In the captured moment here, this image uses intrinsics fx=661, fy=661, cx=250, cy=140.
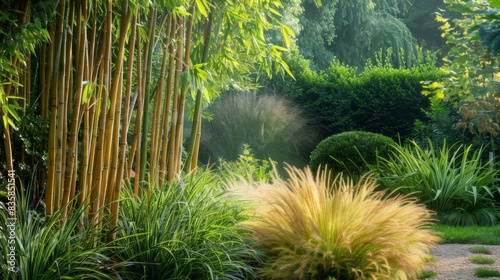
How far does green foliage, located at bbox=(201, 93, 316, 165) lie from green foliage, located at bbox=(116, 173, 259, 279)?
7.83 m

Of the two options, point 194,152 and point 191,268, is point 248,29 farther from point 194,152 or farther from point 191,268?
point 191,268

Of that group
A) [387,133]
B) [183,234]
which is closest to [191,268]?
[183,234]

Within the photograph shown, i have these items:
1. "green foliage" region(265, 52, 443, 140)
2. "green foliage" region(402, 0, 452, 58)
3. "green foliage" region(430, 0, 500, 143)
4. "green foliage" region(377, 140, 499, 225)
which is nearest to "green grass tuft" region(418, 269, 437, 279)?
"green foliage" region(377, 140, 499, 225)

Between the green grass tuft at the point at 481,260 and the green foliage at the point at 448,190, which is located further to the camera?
the green foliage at the point at 448,190

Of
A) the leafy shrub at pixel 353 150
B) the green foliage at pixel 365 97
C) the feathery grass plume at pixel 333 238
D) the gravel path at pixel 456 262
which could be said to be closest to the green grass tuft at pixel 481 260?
the gravel path at pixel 456 262

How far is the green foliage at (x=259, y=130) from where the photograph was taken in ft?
39.0

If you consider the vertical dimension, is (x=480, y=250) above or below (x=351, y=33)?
below

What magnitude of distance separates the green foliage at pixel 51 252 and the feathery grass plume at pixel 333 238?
0.96 meters

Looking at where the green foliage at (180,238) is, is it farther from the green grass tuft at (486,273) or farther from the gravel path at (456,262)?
the green grass tuft at (486,273)

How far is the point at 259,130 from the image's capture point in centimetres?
1192

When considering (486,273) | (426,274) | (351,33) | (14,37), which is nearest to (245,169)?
(426,274)

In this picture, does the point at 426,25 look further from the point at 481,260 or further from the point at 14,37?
the point at 14,37

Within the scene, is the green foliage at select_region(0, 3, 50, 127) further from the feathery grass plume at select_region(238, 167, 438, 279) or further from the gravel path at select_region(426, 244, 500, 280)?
the gravel path at select_region(426, 244, 500, 280)

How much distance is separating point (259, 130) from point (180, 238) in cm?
839
